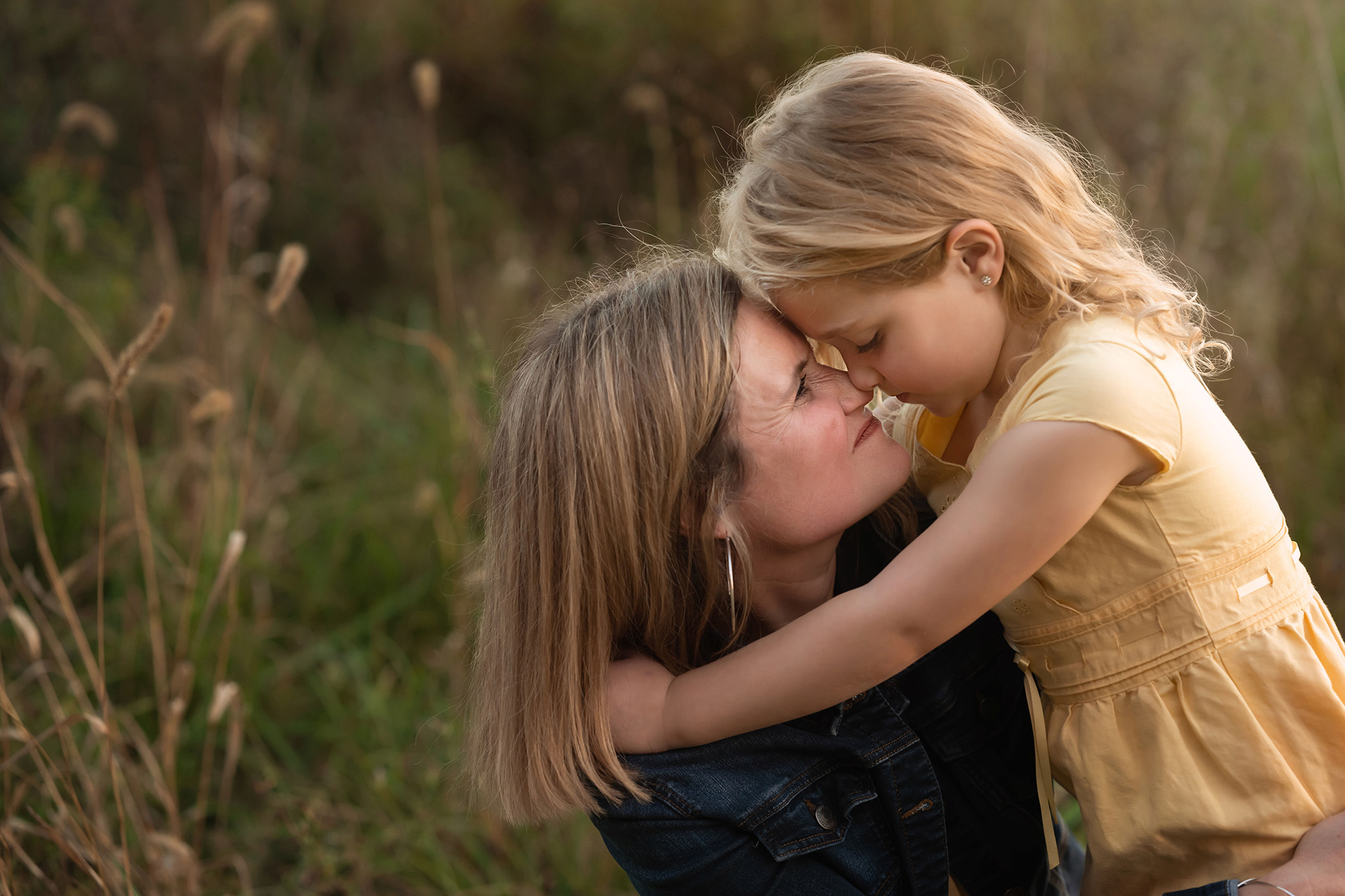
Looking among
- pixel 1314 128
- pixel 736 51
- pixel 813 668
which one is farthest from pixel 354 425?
pixel 1314 128

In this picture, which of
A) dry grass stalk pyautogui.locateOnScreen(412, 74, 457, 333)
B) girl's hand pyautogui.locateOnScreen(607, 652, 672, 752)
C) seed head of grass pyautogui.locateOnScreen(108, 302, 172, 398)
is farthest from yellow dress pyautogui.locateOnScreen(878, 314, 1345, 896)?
dry grass stalk pyautogui.locateOnScreen(412, 74, 457, 333)

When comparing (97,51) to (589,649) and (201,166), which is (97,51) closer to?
(201,166)

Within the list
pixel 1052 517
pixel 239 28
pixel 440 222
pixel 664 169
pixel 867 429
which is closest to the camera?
pixel 1052 517

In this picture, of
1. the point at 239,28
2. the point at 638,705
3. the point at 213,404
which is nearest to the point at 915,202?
the point at 638,705

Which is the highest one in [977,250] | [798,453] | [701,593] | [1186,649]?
[977,250]

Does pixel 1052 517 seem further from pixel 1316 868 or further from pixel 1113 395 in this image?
pixel 1316 868

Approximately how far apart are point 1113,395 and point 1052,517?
18cm

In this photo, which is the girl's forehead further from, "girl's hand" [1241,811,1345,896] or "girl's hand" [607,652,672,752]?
"girl's hand" [1241,811,1345,896]

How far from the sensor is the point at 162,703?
2.42 metres

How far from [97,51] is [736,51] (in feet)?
10.3

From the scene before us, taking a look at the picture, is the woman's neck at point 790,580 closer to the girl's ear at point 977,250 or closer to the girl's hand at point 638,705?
the girl's hand at point 638,705

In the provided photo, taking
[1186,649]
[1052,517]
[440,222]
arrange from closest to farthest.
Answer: [1052,517]
[1186,649]
[440,222]

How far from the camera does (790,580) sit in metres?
1.78

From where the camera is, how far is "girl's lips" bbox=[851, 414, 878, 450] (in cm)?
168
